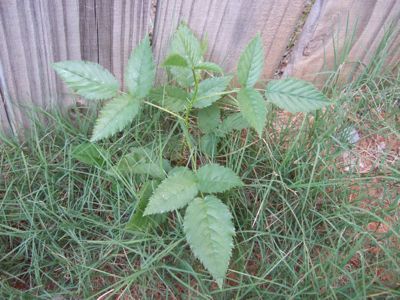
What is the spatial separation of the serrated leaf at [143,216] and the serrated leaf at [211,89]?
0.98 ft

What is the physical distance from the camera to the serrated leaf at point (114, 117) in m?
1.18

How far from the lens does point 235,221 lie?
4.28 feet

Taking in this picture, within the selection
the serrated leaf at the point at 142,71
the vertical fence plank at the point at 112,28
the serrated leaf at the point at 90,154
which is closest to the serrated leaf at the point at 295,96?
the serrated leaf at the point at 142,71

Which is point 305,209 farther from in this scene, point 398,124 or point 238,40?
point 238,40

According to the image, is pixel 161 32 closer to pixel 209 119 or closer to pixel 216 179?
pixel 209 119

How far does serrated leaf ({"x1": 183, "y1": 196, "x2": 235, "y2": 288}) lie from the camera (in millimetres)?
1058

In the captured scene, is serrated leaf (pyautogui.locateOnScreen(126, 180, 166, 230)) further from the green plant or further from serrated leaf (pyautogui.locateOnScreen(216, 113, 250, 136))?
serrated leaf (pyautogui.locateOnScreen(216, 113, 250, 136))

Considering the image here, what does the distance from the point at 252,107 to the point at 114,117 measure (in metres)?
0.40

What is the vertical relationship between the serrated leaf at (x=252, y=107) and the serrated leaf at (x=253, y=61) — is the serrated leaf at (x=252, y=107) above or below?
below

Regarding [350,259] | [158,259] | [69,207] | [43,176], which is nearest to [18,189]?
[43,176]

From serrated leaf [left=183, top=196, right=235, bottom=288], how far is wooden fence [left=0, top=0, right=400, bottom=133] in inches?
23.9

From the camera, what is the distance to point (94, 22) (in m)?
1.30

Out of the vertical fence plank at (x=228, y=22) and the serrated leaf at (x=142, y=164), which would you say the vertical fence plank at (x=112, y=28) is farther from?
the serrated leaf at (x=142, y=164)

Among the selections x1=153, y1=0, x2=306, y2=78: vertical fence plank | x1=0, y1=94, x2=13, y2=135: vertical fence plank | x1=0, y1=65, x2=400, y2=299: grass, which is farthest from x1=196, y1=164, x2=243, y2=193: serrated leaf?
x1=0, y1=94, x2=13, y2=135: vertical fence plank
